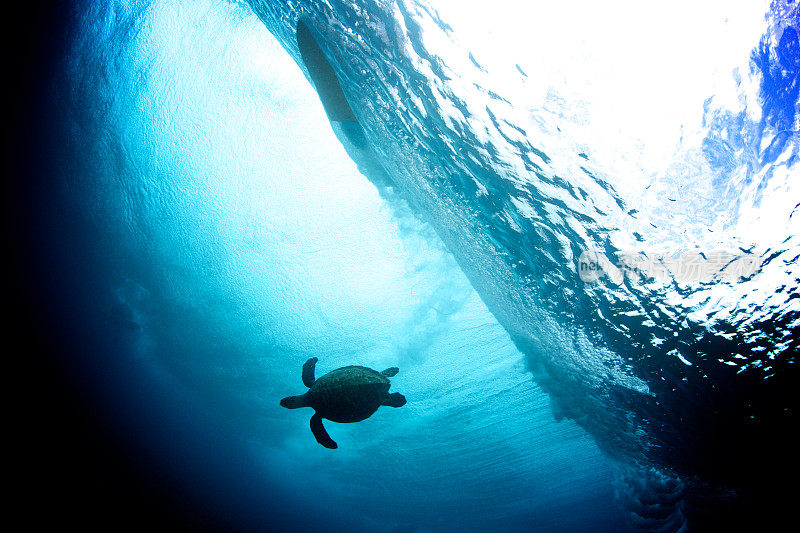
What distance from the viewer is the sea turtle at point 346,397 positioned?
406cm

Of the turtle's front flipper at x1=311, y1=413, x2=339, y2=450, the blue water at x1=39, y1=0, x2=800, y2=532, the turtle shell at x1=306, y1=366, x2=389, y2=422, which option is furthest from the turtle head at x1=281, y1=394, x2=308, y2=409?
the blue water at x1=39, y1=0, x2=800, y2=532

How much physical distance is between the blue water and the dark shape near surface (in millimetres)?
360

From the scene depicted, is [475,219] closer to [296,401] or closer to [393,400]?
[393,400]

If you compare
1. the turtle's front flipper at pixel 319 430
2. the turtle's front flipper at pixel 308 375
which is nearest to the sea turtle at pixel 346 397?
the turtle's front flipper at pixel 319 430

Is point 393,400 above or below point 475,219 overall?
below

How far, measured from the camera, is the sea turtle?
406 cm

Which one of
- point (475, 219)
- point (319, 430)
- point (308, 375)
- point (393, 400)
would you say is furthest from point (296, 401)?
point (475, 219)

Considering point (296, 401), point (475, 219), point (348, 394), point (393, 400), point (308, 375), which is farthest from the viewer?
point (475, 219)

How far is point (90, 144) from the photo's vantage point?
11703mm

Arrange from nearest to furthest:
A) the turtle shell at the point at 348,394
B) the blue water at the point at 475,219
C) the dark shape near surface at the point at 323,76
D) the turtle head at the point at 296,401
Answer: the blue water at the point at 475,219
the turtle shell at the point at 348,394
the turtle head at the point at 296,401
the dark shape near surface at the point at 323,76

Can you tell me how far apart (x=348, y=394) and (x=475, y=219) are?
3.92 metres

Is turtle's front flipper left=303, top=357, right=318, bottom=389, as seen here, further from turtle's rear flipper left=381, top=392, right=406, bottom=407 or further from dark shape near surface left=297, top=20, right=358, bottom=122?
dark shape near surface left=297, top=20, right=358, bottom=122

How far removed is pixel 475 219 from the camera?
5.79 meters

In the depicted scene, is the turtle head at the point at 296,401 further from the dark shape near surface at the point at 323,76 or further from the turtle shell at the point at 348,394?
the dark shape near surface at the point at 323,76
